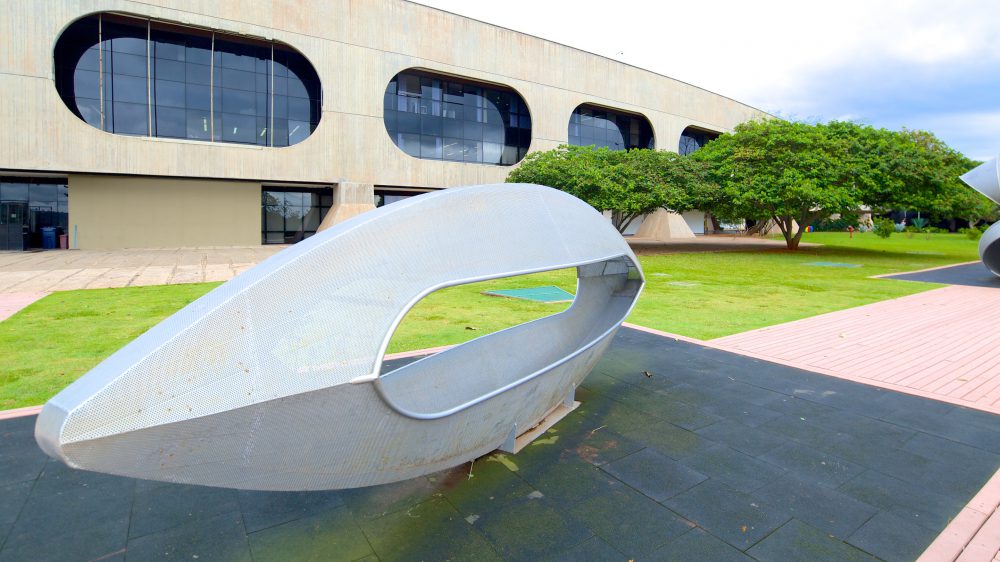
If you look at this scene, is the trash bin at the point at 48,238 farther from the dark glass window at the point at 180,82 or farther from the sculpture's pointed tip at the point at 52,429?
the sculpture's pointed tip at the point at 52,429

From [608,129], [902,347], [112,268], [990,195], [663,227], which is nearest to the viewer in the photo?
[902,347]

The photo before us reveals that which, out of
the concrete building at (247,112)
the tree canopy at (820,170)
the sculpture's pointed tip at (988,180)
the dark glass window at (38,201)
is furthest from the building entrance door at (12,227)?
the sculpture's pointed tip at (988,180)

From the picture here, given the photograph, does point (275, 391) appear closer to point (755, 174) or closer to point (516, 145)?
point (755, 174)

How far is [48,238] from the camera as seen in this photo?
2441cm

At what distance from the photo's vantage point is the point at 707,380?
623 centimetres

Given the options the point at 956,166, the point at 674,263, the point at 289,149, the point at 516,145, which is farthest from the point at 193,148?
the point at 956,166

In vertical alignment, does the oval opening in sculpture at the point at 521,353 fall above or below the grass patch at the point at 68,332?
above

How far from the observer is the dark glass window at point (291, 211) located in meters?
29.4

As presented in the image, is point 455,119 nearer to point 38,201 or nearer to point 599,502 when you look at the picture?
point 38,201

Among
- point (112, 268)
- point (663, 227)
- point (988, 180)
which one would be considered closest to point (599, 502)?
point (988, 180)

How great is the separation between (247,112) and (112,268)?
40.2ft

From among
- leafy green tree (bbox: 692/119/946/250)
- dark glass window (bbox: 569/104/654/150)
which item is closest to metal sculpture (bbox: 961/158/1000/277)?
leafy green tree (bbox: 692/119/946/250)

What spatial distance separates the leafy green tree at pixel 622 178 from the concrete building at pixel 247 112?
626cm

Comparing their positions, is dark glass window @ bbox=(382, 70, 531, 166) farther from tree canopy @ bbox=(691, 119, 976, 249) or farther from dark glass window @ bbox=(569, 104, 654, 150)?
tree canopy @ bbox=(691, 119, 976, 249)
